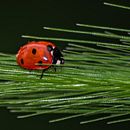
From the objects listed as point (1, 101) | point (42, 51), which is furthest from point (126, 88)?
point (42, 51)

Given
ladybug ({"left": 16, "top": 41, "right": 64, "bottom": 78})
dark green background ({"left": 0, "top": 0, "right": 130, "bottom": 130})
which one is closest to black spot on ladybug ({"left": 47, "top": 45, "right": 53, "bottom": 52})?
ladybug ({"left": 16, "top": 41, "right": 64, "bottom": 78})

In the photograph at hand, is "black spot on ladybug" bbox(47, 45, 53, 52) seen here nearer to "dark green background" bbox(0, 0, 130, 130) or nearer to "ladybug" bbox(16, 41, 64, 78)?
"ladybug" bbox(16, 41, 64, 78)

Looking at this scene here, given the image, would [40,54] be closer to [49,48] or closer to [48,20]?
[49,48]

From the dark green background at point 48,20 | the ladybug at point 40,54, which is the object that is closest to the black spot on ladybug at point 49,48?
the ladybug at point 40,54

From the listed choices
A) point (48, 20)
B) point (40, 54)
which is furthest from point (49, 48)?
point (48, 20)

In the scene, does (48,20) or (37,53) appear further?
(48,20)

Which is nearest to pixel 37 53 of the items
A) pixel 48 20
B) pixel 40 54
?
pixel 40 54

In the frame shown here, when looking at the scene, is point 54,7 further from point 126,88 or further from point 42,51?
point 126,88

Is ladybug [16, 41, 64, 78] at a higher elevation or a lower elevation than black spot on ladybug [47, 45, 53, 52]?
lower
